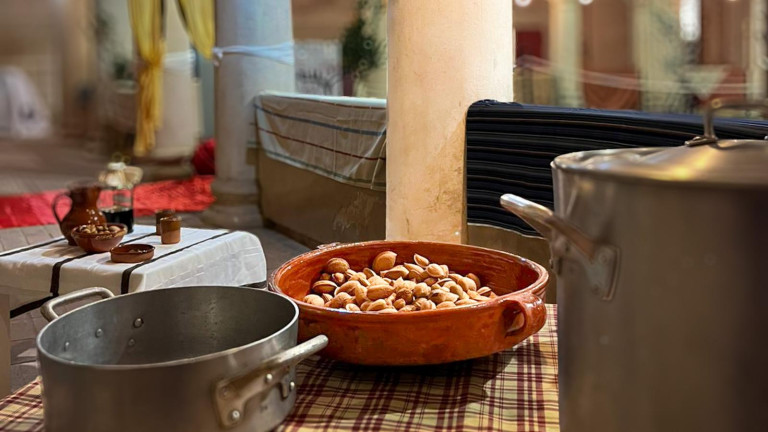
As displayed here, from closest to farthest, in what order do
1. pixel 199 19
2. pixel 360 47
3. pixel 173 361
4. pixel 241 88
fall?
pixel 173 361 < pixel 241 88 < pixel 199 19 < pixel 360 47

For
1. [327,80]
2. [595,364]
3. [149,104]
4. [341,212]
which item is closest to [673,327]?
[595,364]

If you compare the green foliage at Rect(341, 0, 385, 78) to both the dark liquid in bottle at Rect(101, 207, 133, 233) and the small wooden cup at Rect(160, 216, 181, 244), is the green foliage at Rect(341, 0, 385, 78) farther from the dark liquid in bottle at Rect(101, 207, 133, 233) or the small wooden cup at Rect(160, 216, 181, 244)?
the small wooden cup at Rect(160, 216, 181, 244)

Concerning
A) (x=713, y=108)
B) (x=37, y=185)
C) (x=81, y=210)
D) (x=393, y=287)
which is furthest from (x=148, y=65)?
(x=713, y=108)

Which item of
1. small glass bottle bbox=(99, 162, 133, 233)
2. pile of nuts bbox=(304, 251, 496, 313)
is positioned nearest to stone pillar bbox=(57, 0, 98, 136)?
small glass bottle bbox=(99, 162, 133, 233)

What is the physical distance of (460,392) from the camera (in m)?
1.18

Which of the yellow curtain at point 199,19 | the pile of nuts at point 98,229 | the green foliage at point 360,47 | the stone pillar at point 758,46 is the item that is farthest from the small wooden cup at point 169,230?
the stone pillar at point 758,46

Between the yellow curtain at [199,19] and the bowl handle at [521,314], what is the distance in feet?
29.4

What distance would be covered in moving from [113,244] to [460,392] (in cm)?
222

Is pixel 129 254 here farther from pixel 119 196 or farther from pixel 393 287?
pixel 393 287

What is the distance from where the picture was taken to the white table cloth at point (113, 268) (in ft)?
9.37

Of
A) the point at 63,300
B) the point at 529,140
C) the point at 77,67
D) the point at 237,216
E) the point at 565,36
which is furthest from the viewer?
the point at 77,67

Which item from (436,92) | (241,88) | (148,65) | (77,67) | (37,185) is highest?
(77,67)

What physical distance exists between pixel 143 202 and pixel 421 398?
7.83 m

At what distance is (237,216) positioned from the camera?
23.9 ft
